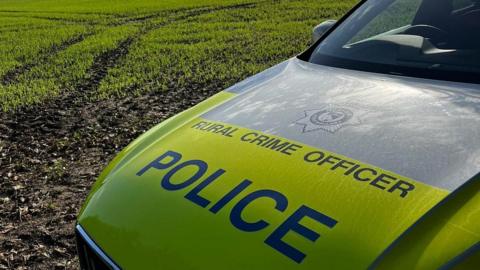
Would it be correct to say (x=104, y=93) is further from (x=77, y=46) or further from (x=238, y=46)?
(x=77, y=46)

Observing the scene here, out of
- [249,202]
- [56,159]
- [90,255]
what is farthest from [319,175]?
[56,159]

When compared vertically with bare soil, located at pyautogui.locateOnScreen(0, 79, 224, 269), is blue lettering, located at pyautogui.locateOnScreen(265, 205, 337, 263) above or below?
above


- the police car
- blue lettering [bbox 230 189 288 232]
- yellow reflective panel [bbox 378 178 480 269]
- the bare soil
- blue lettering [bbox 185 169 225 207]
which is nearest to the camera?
yellow reflective panel [bbox 378 178 480 269]

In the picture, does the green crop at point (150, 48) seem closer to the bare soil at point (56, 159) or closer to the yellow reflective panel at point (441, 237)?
the bare soil at point (56, 159)

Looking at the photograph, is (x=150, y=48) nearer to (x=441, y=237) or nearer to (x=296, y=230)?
(x=296, y=230)

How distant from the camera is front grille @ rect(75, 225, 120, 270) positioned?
1.70m

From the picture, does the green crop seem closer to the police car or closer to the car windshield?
the car windshield

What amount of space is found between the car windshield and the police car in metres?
0.01

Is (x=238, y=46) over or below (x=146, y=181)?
below

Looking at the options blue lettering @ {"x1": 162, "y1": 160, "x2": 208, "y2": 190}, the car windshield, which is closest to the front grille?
blue lettering @ {"x1": 162, "y1": 160, "x2": 208, "y2": 190}

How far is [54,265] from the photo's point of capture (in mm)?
3162

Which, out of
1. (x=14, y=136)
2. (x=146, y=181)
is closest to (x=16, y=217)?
(x=14, y=136)

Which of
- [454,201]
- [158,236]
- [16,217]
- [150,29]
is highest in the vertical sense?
[454,201]

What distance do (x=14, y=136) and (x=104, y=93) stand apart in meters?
1.80
